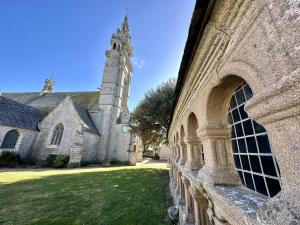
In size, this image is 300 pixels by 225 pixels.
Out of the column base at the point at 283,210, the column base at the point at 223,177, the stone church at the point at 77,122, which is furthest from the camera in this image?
the stone church at the point at 77,122

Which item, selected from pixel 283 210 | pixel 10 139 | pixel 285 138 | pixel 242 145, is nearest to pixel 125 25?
pixel 10 139

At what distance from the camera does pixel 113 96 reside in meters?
24.8

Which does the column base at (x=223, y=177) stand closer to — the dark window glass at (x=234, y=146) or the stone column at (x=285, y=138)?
the dark window glass at (x=234, y=146)

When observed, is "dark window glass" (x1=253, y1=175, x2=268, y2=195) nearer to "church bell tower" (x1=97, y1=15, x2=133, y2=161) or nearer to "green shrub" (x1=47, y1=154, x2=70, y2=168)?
"green shrub" (x1=47, y1=154, x2=70, y2=168)

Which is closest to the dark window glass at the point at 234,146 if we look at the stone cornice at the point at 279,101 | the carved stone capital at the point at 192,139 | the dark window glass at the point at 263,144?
the dark window glass at the point at 263,144

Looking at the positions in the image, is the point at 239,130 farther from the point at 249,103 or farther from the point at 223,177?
the point at 249,103

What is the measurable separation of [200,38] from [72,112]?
20.7m

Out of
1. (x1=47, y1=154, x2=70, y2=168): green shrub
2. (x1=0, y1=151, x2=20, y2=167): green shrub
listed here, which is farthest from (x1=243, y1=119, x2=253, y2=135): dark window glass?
(x1=0, y1=151, x2=20, y2=167): green shrub

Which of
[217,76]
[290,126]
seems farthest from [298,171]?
[217,76]

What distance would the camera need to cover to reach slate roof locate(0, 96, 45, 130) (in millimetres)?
16828

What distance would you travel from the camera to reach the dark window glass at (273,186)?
4.54ft

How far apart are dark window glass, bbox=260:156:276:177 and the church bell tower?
22255mm

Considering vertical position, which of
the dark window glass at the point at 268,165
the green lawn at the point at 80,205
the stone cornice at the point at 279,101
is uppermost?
the stone cornice at the point at 279,101

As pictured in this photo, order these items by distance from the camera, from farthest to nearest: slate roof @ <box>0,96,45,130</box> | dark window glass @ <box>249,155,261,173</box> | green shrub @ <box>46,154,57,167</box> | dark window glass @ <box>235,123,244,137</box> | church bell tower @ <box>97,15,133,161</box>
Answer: church bell tower @ <box>97,15,133,161</box> → green shrub @ <box>46,154,57,167</box> → slate roof @ <box>0,96,45,130</box> → dark window glass @ <box>235,123,244,137</box> → dark window glass @ <box>249,155,261,173</box>
